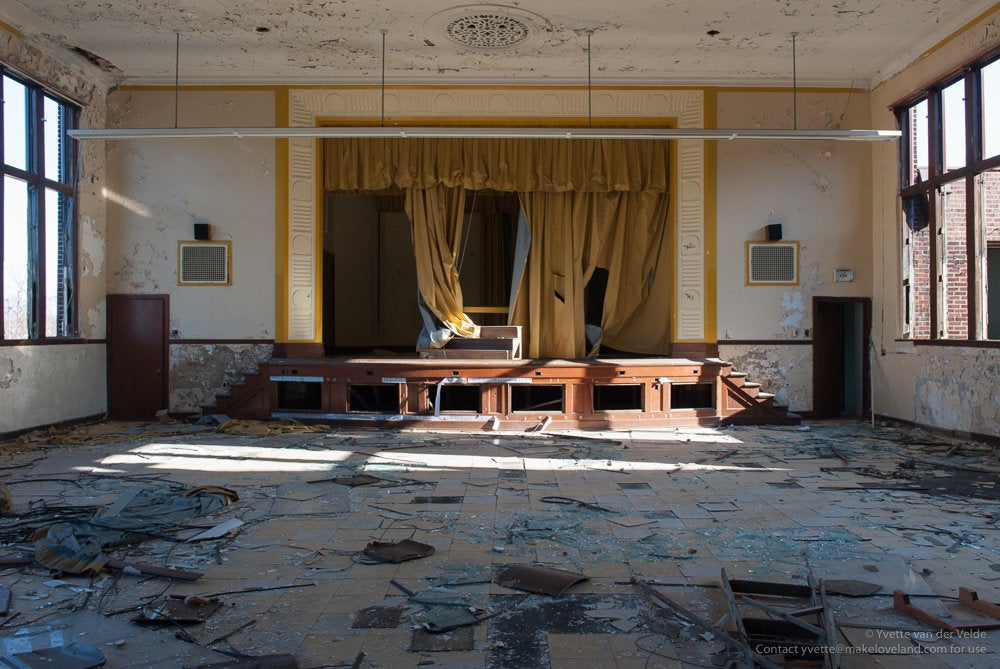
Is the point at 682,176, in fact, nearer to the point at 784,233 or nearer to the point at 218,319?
the point at 784,233

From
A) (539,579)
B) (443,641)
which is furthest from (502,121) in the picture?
(443,641)

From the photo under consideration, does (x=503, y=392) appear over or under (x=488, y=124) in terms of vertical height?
under

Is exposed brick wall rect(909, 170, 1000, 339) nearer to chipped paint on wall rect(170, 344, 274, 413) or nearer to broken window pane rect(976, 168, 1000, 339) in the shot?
broken window pane rect(976, 168, 1000, 339)

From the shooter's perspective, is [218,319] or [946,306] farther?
[218,319]

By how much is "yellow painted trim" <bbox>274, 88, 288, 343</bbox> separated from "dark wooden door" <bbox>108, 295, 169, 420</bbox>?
4.96ft

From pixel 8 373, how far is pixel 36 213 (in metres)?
1.96

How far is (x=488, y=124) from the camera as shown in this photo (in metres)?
10.1

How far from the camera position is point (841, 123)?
9.98 meters

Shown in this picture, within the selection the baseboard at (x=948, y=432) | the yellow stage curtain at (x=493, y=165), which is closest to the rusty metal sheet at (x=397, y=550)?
the baseboard at (x=948, y=432)

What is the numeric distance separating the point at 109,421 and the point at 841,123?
10717 millimetres

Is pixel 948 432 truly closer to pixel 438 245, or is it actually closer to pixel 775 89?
pixel 775 89

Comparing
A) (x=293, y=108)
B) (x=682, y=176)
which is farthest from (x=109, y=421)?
(x=682, y=176)

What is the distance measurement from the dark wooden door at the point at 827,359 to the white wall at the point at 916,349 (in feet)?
1.52

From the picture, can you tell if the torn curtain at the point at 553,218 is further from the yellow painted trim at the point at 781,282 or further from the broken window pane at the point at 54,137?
the broken window pane at the point at 54,137
